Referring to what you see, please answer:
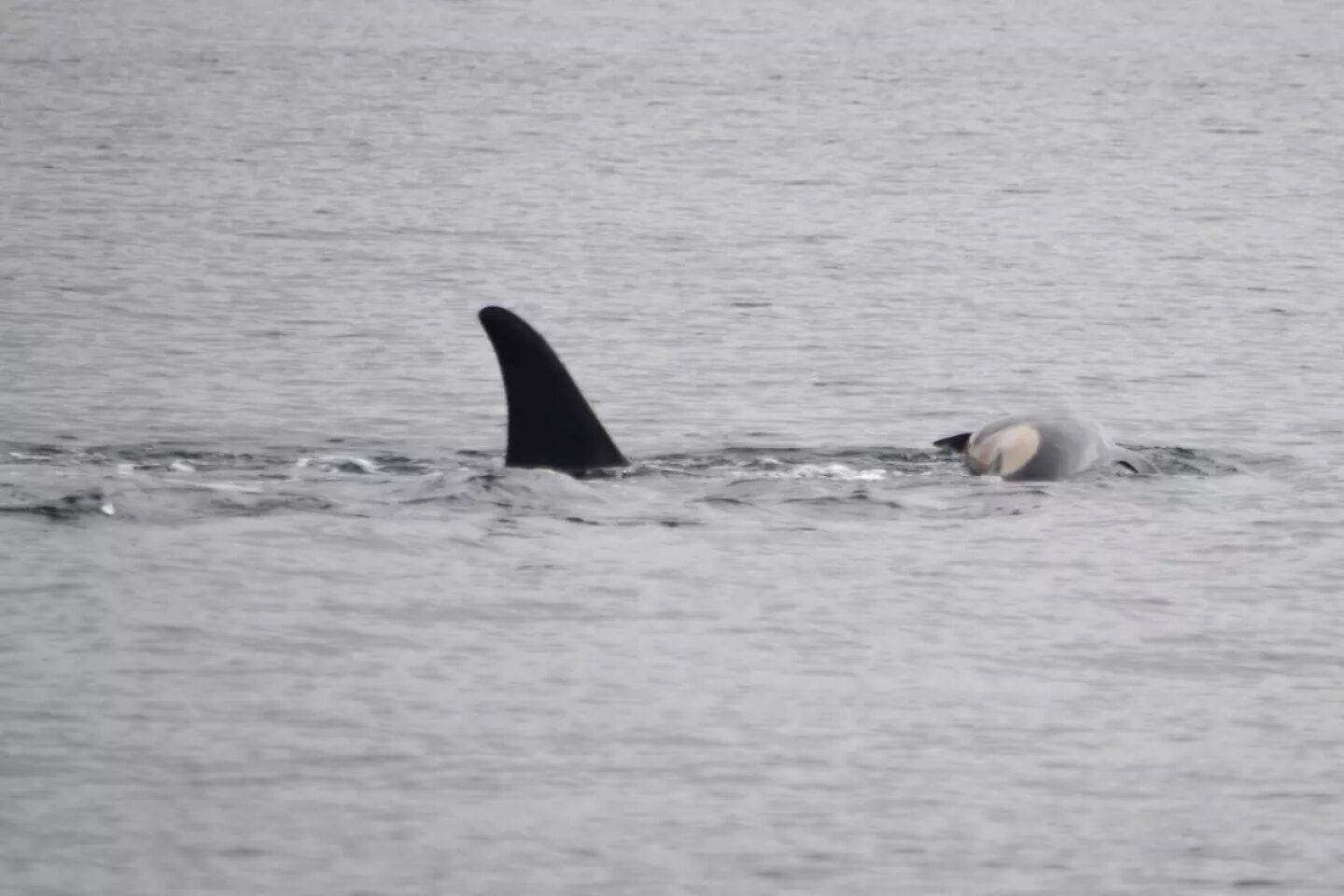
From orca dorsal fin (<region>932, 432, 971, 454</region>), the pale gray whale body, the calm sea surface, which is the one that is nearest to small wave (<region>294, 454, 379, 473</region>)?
the calm sea surface

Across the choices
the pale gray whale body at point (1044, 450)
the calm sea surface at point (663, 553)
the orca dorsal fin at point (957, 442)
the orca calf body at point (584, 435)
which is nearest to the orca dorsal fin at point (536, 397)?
the orca calf body at point (584, 435)

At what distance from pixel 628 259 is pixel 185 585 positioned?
16998mm

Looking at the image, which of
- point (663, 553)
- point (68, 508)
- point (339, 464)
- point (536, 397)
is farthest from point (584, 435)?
point (68, 508)

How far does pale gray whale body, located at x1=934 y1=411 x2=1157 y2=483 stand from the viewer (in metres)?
15.7

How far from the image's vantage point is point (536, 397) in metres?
14.7

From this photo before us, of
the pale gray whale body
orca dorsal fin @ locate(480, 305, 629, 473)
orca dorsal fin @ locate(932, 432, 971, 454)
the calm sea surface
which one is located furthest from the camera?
orca dorsal fin @ locate(932, 432, 971, 454)

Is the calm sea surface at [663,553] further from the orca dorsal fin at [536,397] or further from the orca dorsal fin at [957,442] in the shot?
the orca dorsal fin at [536,397]

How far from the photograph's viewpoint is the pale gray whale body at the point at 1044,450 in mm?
15688

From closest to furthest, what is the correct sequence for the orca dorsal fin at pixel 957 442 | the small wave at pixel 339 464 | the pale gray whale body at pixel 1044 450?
the pale gray whale body at pixel 1044 450 < the small wave at pixel 339 464 < the orca dorsal fin at pixel 957 442

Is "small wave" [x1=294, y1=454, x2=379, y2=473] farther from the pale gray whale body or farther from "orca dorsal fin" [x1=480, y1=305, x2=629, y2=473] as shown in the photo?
the pale gray whale body

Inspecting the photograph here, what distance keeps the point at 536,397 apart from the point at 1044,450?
323cm

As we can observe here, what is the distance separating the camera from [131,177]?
36031mm

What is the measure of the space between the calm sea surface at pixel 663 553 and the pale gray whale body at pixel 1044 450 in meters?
0.18

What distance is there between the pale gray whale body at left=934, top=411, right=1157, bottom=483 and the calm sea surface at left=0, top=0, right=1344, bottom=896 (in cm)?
18
